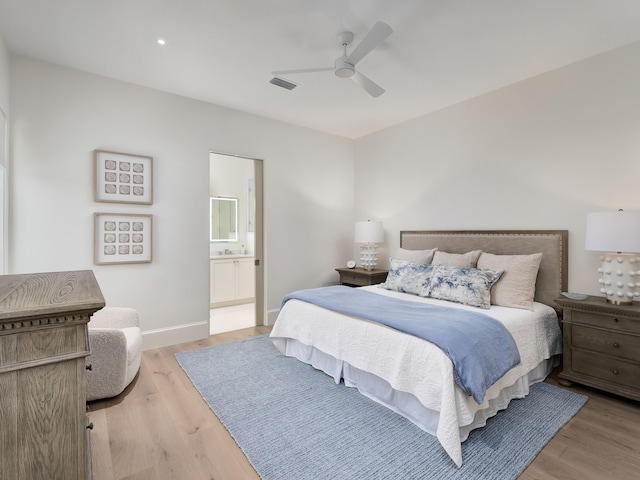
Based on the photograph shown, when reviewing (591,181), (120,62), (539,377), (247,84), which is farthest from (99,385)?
(591,181)

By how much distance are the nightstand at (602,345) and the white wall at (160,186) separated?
10.0ft

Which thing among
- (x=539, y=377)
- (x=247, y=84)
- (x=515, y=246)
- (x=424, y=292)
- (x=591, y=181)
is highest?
(x=247, y=84)

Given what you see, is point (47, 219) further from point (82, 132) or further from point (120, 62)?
point (120, 62)

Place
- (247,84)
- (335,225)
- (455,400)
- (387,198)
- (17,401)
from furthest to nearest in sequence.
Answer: (335,225) < (387,198) < (247,84) < (455,400) < (17,401)

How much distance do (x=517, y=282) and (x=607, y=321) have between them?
64cm

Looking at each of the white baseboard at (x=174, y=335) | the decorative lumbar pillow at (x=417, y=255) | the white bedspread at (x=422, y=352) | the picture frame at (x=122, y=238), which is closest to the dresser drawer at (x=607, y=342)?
the white bedspread at (x=422, y=352)

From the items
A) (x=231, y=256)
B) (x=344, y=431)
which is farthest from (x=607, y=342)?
(x=231, y=256)

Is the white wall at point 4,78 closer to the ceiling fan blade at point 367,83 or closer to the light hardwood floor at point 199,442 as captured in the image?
the light hardwood floor at point 199,442

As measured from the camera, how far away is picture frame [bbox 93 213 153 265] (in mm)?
3176

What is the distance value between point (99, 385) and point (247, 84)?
9.65 feet

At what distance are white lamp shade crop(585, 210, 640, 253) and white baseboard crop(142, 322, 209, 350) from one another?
12.6 feet

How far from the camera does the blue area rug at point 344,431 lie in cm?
174

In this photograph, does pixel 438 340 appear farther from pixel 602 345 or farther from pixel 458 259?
pixel 458 259

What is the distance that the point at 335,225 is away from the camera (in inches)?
199
